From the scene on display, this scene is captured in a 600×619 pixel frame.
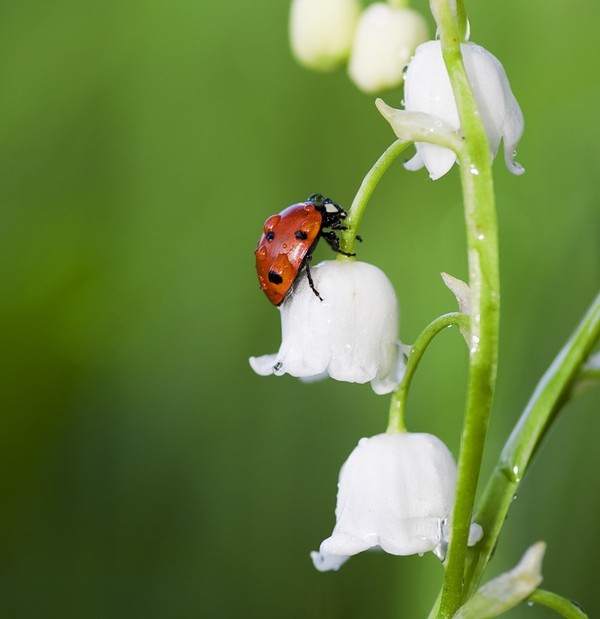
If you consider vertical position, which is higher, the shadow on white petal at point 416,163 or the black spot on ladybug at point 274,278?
the shadow on white petal at point 416,163

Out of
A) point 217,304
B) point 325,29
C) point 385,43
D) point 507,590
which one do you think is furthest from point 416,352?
point 217,304

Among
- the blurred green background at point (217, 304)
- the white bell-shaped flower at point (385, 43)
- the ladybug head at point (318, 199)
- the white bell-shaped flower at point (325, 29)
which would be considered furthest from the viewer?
the blurred green background at point (217, 304)

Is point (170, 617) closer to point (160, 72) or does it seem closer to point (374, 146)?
point (374, 146)

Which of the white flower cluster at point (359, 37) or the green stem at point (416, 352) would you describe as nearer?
the green stem at point (416, 352)

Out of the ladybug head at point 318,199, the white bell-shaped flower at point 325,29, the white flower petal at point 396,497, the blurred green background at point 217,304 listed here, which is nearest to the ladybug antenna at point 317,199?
the ladybug head at point 318,199

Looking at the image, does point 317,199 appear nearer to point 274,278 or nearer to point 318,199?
point 318,199

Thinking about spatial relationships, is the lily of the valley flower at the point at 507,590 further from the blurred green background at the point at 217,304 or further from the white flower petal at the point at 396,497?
the blurred green background at the point at 217,304

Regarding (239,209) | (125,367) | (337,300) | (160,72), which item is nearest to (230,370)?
(125,367)
